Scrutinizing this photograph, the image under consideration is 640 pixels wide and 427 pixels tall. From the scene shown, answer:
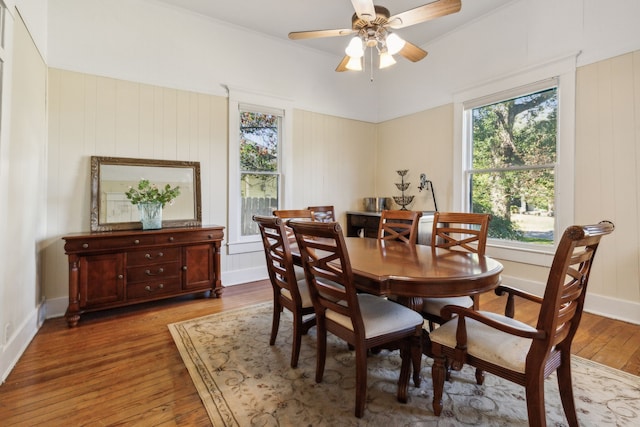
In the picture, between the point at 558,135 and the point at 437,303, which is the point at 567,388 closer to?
the point at 437,303

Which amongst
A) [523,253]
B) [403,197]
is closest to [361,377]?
[523,253]

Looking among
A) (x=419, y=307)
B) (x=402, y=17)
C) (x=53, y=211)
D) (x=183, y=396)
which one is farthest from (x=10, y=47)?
(x=419, y=307)

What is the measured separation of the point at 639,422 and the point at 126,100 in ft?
15.3

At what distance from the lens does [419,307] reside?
194cm

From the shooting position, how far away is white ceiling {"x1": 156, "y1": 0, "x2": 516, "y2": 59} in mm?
3498

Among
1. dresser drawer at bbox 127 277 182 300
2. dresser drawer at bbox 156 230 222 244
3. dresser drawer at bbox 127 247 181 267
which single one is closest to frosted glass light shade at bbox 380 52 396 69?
dresser drawer at bbox 156 230 222 244

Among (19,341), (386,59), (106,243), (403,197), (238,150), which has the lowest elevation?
(19,341)

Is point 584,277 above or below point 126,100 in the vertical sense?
below

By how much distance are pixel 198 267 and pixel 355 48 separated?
2648 millimetres

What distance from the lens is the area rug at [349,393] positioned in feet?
5.13

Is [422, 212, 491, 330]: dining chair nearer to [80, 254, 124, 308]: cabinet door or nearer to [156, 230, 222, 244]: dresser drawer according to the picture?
[156, 230, 222, 244]: dresser drawer

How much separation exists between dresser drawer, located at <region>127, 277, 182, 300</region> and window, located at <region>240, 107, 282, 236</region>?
1.13 meters

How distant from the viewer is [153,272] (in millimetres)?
3105

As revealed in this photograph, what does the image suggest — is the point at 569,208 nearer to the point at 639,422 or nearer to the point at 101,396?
the point at 639,422
